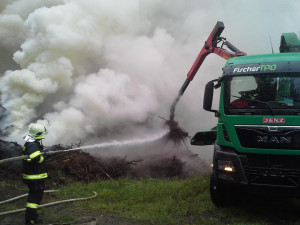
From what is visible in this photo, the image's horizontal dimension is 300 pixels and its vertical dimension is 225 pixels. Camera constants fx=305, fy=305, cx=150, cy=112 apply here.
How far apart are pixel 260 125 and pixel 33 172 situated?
4.15 metres

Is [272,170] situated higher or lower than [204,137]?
lower

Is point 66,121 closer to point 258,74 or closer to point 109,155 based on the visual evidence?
point 109,155

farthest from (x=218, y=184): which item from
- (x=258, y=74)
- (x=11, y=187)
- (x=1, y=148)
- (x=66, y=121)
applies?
(x=66, y=121)

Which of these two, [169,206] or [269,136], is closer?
[269,136]

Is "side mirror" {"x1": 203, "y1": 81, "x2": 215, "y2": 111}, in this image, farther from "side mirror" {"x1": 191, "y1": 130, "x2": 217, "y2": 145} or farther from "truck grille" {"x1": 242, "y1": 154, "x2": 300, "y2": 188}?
"side mirror" {"x1": 191, "y1": 130, "x2": 217, "y2": 145}

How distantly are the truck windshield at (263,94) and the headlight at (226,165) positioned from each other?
36.6 inches

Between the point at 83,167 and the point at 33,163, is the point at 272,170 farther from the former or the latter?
the point at 83,167

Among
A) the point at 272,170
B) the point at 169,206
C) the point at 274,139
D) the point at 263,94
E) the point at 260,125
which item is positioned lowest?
the point at 169,206

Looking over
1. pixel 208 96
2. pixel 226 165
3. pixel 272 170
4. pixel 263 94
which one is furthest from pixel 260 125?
pixel 208 96

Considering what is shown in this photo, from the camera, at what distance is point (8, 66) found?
15016 mm

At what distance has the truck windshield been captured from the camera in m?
5.42

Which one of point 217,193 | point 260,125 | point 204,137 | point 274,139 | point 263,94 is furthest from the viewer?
point 204,137

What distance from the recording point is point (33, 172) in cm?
554

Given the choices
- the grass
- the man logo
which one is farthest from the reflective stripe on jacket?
the man logo
